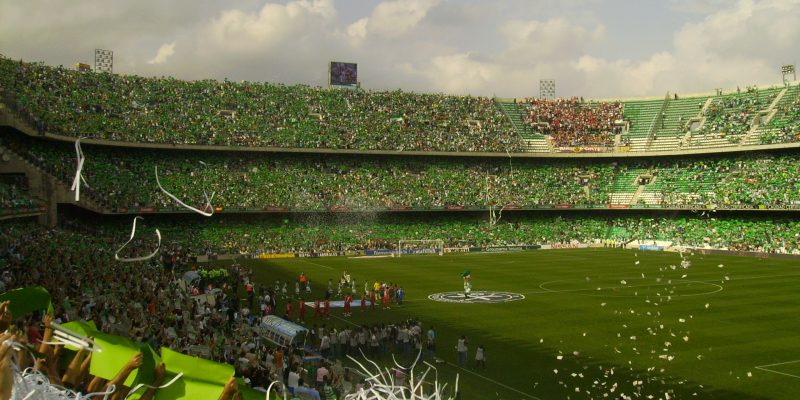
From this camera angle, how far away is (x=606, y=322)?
2820 cm

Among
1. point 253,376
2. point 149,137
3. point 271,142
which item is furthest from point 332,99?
point 253,376

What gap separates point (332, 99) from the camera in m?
78.3

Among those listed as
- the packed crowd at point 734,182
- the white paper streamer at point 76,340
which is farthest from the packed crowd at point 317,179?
the white paper streamer at point 76,340

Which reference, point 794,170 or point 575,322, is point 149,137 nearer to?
point 575,322

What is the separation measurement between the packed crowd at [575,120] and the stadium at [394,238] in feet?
1.01

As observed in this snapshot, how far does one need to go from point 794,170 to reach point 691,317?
1767 inches

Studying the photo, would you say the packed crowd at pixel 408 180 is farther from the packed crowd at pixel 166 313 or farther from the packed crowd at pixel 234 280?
the packed crowd at pixel 166 313

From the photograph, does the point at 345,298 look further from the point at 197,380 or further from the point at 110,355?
the point at 197,380

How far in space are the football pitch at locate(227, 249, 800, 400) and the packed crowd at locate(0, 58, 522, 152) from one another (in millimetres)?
19884

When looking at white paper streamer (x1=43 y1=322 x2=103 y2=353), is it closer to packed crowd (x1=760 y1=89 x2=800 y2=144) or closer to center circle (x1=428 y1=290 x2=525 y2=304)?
center circle (x1=428 y1=290 x2=525 y2=304)

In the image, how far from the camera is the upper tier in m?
61.4

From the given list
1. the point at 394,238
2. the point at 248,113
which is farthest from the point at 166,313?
the point at 248,113

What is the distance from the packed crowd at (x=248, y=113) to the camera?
59.0 meters

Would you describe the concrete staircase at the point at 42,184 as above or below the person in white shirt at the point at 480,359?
above
